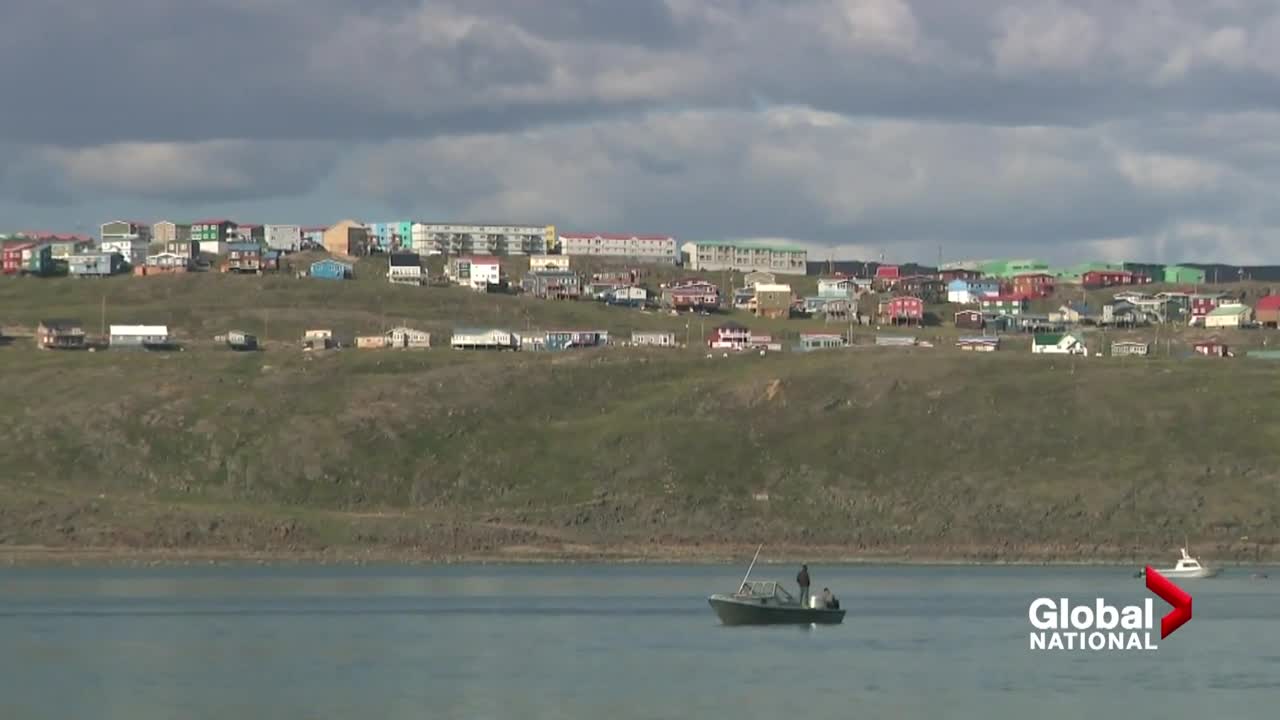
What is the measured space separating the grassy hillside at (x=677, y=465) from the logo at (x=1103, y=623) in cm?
5332

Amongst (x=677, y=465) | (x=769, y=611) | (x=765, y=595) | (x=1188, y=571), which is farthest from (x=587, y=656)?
(x=677, y=465)

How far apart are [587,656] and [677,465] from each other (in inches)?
3550

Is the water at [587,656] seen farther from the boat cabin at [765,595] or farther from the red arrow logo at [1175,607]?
the boat cabin at [765,595]

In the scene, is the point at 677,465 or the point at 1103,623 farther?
the point at 677,465

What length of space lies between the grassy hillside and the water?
1191 inches

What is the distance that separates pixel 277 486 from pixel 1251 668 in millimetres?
109376

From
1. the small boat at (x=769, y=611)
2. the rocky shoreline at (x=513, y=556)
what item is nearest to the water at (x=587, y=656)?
the small boat at (x=769, y=611)

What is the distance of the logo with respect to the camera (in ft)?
287

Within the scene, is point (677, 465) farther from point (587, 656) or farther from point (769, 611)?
point (587, 656)

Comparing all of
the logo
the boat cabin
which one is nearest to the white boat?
the logo

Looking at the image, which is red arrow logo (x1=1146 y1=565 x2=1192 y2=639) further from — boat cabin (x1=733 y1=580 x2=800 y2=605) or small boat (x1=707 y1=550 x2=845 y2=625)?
boat cabin (x1=733 y1=580 x2=800 y2=605)

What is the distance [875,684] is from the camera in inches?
2899

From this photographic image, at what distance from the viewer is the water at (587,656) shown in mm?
68375

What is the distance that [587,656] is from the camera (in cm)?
8400
